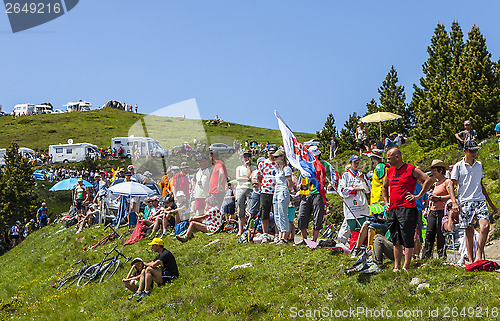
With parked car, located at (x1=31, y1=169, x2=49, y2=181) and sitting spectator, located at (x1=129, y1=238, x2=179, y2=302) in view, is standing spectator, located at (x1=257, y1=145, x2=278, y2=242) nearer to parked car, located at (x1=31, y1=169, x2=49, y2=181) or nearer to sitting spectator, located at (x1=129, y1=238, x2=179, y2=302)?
sitting spectator, located at (x1=129, y1=238, x2=179, y2=302)

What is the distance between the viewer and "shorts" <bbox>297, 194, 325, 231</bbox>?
11047 mm

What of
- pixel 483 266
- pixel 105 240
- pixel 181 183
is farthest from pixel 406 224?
pixel 105 240

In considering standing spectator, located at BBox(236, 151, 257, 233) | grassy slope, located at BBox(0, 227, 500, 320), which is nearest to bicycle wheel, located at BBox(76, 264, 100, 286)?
grassy slope, located at BBox(0, 227, 500, 320)

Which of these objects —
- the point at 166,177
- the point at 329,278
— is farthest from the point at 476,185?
the point at 166,177

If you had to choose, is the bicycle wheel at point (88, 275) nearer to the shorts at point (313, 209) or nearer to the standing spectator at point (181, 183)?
the standing spectator at point (181, 183)

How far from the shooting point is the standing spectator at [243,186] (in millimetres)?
13633

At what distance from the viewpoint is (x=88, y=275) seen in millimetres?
14789

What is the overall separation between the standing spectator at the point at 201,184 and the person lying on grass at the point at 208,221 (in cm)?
26

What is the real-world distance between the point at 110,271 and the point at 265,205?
530 cm

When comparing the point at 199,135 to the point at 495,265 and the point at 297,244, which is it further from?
the point at 495,265

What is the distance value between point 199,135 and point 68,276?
24.9 feet

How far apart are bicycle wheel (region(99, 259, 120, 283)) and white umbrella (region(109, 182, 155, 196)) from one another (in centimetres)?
490

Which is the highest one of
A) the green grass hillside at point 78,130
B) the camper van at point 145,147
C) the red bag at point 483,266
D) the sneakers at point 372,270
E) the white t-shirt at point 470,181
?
the green grass hillside at point 78,130

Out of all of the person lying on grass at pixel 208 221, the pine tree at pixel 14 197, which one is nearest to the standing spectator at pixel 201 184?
the person lying on grass at pixel 208 221
